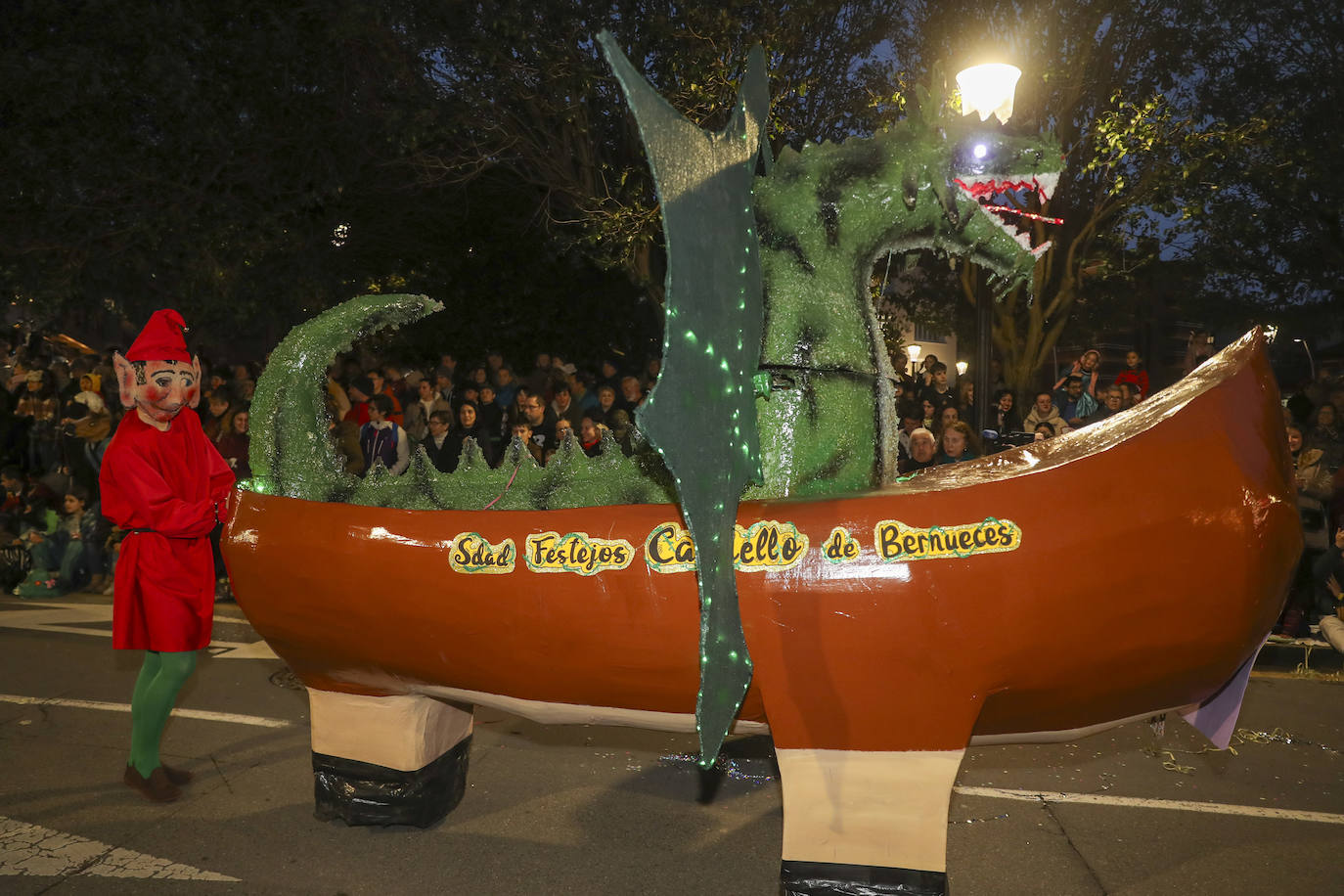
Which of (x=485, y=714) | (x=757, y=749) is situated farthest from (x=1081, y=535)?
(x=485, y=714)

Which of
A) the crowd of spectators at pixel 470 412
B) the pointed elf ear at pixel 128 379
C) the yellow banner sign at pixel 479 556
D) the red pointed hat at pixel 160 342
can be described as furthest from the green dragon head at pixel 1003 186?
the crowd of spectators at pixel 470 412

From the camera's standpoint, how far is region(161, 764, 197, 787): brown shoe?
11.7 feet

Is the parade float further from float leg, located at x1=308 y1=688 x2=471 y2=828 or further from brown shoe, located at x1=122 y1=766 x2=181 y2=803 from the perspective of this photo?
brown shoe, located at x1=122 y1=766 x2=181 y2=803

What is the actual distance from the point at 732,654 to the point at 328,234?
33.6 ft

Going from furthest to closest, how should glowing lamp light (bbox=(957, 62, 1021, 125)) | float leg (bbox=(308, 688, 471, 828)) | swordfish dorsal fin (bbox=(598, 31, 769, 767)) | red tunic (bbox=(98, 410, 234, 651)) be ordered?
glowing lamp light (bbox=(957, 62, 1021, 125))
red tunic (bbox=(98, 410, 234, 651))
float leg (bbox=(308, 688, 471, 828))
swordfish dorsal fin (bbox=(598, 31, 769, 767))

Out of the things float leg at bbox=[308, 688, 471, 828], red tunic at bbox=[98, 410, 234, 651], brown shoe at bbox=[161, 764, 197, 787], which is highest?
red tunic at bbox=[98, 410, 234, 651]

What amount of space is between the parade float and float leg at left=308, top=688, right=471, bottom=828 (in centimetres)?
21

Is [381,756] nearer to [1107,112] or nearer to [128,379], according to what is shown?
[128,379]

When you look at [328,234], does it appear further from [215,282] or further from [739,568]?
[739,568]

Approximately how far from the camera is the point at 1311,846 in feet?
10.2

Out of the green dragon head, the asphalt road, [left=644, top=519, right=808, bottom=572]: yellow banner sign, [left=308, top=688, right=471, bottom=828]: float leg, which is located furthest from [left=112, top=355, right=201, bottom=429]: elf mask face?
the green dragon head

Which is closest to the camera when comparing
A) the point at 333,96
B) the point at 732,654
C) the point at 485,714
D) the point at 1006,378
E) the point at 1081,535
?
the point at 732,654

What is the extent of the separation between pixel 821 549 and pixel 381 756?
162 centimetres

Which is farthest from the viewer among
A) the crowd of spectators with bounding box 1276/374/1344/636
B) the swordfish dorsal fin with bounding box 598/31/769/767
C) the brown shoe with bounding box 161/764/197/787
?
the crowd of spectators with bounding box 1276/374/1344/636
